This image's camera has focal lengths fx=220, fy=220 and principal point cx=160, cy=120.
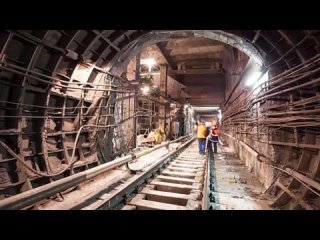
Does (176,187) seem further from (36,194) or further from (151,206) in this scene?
(36,194)

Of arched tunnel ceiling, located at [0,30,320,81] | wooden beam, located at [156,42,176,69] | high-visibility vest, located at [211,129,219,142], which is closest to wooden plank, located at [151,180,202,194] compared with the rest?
arched tunnel ceiling, located at [0,30,320,81]

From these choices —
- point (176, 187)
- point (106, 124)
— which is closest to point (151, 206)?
point (176, 187)

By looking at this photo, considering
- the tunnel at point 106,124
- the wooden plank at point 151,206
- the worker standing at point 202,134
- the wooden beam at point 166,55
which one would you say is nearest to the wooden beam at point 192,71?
the wooden beam at point 166,55

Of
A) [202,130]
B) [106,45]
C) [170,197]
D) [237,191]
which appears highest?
[106,45]

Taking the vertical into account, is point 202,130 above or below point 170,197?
above

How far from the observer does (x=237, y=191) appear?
19.4 ft

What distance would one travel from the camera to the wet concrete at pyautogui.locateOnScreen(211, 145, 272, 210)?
4855 millimetres

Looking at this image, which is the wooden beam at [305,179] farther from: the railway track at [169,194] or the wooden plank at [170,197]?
the wooden plank at [170,197]

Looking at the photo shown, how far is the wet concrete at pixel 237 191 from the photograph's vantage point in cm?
486

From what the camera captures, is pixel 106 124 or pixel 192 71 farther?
pixel 192 71

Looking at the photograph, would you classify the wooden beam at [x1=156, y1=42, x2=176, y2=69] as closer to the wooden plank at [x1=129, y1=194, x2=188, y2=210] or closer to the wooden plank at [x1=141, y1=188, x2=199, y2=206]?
the wooden plank at [x1=141, y1=188, x2=199, y2=206]
